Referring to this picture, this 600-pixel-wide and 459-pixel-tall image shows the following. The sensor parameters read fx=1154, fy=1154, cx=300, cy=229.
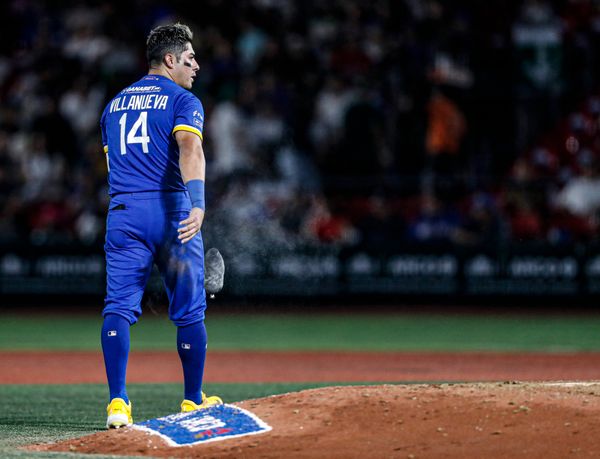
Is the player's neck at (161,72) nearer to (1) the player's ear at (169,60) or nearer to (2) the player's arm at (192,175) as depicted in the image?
(1) the player's ear at (169,60)

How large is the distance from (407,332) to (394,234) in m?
2.43

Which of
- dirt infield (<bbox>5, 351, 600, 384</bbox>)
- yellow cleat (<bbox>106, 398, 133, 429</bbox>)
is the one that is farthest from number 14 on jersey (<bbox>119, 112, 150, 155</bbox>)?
dirt infield (<bbox>5, 351, 600, 384</bbox>)

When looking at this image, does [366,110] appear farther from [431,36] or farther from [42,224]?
[42,224]

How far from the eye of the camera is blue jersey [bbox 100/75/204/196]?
6223mm

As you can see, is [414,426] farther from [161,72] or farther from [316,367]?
[316,367]

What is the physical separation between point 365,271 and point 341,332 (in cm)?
241

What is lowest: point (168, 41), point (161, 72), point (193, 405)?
point (193, 405)

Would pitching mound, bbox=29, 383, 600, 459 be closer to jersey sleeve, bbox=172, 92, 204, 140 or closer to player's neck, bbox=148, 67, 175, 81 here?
jersey sleeve, bbox=172, 92, 204, 140

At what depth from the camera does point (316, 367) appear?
11.0 meters

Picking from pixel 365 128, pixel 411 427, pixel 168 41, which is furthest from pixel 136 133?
pixel 365 128

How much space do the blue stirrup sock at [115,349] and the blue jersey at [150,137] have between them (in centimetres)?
72

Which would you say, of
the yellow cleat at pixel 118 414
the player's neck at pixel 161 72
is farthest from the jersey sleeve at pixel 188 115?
the yellow cleat at pixel 118 414

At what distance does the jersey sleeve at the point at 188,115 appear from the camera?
6137 millimetres

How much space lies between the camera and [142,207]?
20.3ft
